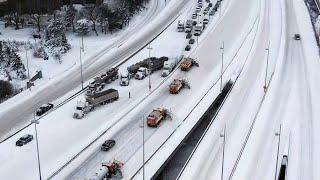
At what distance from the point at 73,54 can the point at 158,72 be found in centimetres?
1502

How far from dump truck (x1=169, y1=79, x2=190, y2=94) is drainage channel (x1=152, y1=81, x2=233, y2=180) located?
17.3 ft

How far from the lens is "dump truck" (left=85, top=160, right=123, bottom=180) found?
52.7m

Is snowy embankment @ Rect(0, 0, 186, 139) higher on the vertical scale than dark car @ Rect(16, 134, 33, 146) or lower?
higher

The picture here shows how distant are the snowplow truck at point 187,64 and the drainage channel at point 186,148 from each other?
9.60m

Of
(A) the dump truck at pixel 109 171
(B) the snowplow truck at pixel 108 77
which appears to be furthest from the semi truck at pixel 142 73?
(A) the dump truck at pixel 109 171

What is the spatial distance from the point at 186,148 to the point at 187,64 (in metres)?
23.6

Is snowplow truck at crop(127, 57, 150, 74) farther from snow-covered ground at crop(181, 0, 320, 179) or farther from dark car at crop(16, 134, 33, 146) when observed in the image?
dark car at crop(16, 134, 33, 146)

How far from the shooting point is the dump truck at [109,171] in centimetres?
5269

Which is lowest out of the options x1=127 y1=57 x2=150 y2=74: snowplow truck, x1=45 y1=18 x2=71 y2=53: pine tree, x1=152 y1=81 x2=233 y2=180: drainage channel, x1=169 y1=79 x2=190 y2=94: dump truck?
x1=152 y1=81 x2=233 y2=180: drainage channel

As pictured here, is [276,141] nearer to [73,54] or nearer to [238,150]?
[238,150]

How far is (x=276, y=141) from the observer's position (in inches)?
2472

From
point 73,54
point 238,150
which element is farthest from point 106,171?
point 73,54

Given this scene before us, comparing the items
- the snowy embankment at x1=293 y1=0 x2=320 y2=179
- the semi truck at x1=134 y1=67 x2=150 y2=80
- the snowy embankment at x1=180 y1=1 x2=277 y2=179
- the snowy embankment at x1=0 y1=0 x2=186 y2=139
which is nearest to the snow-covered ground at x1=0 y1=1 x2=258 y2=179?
the semi truck at x1=134 y1=67 x2=150 y2=80

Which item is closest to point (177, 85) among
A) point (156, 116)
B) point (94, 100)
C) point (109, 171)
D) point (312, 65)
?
point (156, 116)
